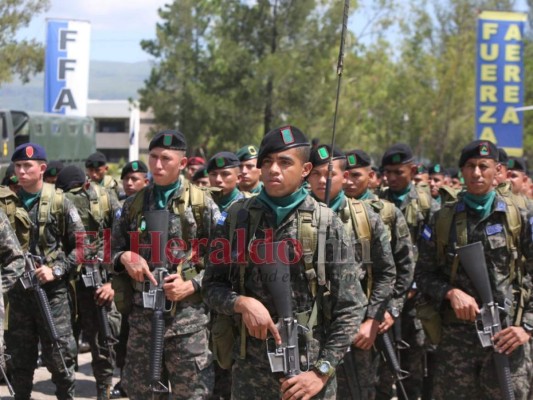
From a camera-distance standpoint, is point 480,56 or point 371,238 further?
point 480,56

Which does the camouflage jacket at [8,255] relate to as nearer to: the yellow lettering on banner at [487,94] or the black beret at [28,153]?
the black beret at [28,153]

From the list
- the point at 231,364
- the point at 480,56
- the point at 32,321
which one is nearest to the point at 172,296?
the point at 231,364

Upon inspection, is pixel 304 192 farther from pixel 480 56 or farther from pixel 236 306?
pixel 480 56

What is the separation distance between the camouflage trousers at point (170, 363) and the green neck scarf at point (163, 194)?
68cm

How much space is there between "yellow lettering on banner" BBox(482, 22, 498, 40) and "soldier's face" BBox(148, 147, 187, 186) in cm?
1697

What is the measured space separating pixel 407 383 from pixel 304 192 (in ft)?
13.5

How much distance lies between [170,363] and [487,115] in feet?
54.8

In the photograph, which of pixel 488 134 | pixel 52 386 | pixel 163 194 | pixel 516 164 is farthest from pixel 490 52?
pixel 163 194

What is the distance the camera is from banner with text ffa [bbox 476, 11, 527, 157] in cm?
2122

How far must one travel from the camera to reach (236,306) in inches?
167

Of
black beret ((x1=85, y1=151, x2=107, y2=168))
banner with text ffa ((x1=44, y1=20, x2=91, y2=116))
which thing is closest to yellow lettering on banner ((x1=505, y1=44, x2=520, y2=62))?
banner with text ffa ((x1=44, y1=20, x2=91, y2=116))

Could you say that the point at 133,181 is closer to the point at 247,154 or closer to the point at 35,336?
the point at 247,154

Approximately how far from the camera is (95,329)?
830 centimetres

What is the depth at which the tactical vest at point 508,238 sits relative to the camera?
570 cm
